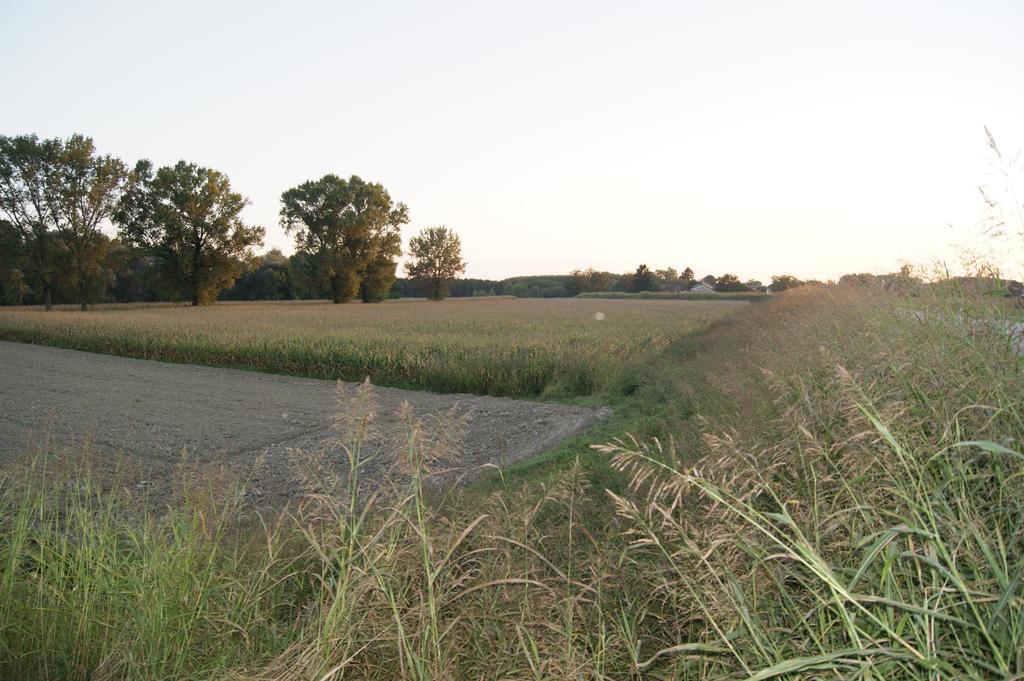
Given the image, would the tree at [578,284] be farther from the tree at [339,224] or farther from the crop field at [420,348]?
the crop field at [420,348]

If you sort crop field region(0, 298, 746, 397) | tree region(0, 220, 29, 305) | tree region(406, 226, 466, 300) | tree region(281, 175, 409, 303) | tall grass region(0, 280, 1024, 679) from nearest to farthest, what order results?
tall grass region(0, 280, 1024, 679)
crop field region(0, 298, 746, 397)
tree region(0, 220, 29, 305)
tree region(281, 175, 409, 303)
tree region(406, 226, 466, 300)

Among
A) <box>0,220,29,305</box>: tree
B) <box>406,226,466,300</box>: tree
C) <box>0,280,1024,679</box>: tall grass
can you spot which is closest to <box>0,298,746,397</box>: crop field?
<box>0,280,1024,679</box>: tall grass

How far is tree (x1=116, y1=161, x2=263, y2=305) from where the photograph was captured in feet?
143

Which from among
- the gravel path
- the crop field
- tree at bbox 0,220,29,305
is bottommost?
the gravel path

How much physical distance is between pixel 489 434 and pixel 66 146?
43743 millimetres

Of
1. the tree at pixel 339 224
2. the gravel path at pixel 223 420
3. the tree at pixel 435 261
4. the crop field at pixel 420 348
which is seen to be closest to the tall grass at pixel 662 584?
the gravel path at pixel 223 420

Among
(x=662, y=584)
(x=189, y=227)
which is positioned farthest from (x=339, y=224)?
(x=662, y=584)

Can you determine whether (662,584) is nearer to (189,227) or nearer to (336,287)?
(189,227)

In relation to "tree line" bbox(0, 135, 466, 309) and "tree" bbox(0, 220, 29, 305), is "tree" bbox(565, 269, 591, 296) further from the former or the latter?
"tree" bbox(0, 220, 29, 305)

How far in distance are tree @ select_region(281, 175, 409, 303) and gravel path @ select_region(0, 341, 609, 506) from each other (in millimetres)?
36792

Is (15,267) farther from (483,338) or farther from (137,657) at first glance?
(137,657)

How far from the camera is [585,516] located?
4172mm

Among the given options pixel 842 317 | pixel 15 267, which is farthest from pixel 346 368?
pixel 15 267

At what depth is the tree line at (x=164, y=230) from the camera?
3966 centimetres
